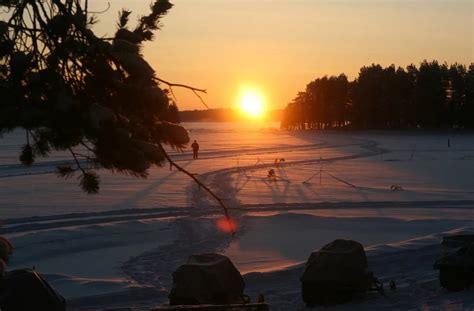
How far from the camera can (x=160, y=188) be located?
29812mm

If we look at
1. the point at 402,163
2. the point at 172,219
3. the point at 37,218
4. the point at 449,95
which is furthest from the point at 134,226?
the point at 449,95

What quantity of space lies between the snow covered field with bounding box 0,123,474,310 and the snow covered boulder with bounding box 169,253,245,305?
3.88 ft

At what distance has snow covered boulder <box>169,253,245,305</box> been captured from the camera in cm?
1038

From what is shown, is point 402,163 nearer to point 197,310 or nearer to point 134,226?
point 134,226

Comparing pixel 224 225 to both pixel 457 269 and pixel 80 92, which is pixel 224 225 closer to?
pixel 457 269

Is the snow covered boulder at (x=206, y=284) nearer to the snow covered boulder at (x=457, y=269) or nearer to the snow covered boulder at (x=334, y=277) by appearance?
the snow covered boulder at (x=334, y=277)

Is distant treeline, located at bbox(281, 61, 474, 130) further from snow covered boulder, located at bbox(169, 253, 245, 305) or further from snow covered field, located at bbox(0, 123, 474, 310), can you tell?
snow covered boulder, located at bbox(169, 253, 245, 305)

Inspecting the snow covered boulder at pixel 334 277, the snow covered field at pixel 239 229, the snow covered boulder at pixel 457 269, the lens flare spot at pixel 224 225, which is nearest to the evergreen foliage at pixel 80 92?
the snow covered field at pixel 239 229

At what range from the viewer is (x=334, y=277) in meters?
11.2

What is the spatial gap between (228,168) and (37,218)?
75.1ft

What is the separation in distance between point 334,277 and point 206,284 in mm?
2051

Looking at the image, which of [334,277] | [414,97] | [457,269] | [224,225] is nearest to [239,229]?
[224,225]

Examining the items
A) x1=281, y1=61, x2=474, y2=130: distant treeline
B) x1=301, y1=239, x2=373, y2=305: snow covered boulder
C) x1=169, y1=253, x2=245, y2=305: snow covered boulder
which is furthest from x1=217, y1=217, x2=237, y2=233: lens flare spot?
x1=281, y1=61, x2=474, y2=130: distant treeline

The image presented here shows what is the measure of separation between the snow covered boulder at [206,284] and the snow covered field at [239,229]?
3.88ft
